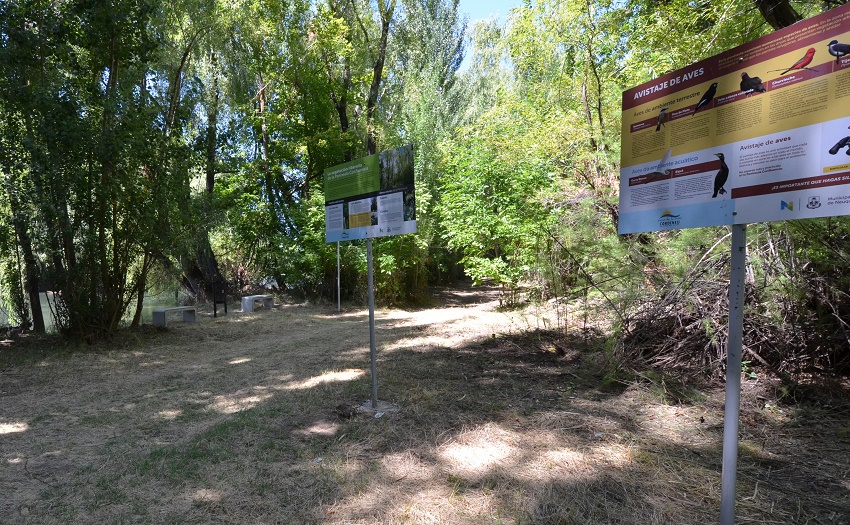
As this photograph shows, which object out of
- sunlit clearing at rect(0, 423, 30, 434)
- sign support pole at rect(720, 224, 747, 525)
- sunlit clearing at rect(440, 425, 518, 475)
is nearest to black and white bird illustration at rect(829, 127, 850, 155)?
sign support pole at rect(720, 224, 747, 525)

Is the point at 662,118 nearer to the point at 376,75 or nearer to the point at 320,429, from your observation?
the point at 320,429

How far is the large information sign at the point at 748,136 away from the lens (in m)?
1.95

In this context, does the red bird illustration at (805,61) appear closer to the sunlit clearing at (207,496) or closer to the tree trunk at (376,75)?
the sunlit clearing at (207,496)

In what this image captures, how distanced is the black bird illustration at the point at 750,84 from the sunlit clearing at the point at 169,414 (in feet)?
16.9

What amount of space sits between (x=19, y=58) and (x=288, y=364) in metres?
5.67

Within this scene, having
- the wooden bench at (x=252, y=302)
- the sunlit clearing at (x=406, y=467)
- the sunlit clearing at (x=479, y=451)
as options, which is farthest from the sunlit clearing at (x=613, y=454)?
the wooden bench at (x=252, y=302)

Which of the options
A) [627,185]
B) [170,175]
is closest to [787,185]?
[627,185]

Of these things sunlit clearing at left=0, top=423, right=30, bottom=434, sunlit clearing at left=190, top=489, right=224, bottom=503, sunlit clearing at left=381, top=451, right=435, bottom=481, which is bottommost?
sunlit clearing at left=190, top=489, right=224, bottom=503

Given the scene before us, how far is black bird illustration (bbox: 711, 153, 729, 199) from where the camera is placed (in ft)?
7.45

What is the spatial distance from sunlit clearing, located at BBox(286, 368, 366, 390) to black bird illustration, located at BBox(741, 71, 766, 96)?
4.77 meters

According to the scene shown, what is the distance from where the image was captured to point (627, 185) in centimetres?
274

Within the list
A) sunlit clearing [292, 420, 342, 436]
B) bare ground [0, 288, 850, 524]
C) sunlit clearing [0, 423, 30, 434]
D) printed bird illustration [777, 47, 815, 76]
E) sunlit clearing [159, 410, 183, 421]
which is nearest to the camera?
printed bird illustration [777, 47, 815, 76]

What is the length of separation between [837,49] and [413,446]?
3.37 m

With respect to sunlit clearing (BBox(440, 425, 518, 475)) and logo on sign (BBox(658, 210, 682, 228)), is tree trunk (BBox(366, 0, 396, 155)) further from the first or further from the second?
logo on sign (BBox(658, 210, 682, 228))
